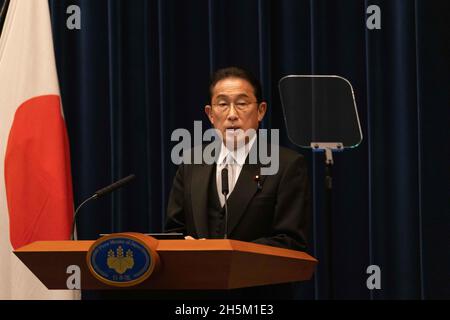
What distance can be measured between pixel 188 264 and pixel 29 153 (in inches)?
64.6

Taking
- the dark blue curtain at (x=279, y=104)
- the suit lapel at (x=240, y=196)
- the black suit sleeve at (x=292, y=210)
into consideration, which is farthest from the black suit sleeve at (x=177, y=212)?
the dark blue curtain at (x=279, y=104)

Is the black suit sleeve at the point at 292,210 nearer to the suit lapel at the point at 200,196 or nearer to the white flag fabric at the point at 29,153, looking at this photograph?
the suit lapel at the point at 200,196

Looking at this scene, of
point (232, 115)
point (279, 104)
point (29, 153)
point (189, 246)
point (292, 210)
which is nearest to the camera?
point (189, 246)

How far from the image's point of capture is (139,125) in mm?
3643

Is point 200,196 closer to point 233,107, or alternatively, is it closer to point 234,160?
point 234,160

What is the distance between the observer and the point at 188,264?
180cm

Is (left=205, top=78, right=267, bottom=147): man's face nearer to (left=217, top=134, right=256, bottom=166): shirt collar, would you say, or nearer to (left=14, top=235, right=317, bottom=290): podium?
(left=217, top=134, right=256, bottom=166): shirt collar

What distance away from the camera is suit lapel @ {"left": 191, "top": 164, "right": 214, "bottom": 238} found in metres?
2.48

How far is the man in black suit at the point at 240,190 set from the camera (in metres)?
2.48

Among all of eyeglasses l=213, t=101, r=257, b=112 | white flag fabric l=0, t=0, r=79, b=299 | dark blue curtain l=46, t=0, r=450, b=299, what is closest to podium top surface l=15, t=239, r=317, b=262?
eyeglasses l=213, t=101, r=257, b=112

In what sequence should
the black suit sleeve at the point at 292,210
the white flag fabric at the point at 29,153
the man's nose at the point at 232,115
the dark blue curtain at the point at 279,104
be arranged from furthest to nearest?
the dark blue curtain at the point at 279,104 < the white flag fabric at the point at 29,153 < the man's nose at the point at 232,115 < the black suit sleeve at the point at 292,210

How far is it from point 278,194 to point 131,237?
0.82 m

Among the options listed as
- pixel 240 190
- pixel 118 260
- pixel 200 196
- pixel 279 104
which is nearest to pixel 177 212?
pixel 200 196
